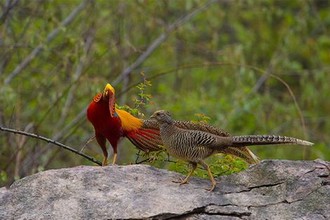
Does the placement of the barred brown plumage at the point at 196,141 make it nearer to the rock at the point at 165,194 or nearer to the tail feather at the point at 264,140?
the tail feather at the point at 264,140

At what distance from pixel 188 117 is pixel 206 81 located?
174 inches

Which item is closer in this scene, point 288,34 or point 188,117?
point 188,117

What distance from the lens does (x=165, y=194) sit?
7168 millimetres

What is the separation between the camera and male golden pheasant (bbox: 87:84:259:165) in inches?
302

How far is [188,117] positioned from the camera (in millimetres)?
14070

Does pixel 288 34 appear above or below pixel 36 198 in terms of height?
above

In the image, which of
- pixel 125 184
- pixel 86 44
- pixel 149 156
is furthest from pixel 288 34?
pixel 125 184

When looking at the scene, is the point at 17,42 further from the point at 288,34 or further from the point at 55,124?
the point at 288,34

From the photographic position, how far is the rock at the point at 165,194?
7.05 metres

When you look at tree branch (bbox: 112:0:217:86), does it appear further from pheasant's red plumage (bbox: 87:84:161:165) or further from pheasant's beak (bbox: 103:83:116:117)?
pheasant's beak (bbox: 103:83:116:117)

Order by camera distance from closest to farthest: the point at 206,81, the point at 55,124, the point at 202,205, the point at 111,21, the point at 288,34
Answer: the point at 202,205
the point at 55,124
the point at 111,21
the point at 288,34
the point at 206,81

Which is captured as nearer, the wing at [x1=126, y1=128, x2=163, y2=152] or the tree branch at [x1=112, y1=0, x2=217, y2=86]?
the wing at [x1=126, y1=128, x2=163, y2=152]

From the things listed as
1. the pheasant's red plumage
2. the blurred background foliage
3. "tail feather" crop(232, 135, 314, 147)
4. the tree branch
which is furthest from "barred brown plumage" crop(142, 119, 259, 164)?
the tree branch

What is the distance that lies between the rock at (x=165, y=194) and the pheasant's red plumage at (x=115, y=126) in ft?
1.79
